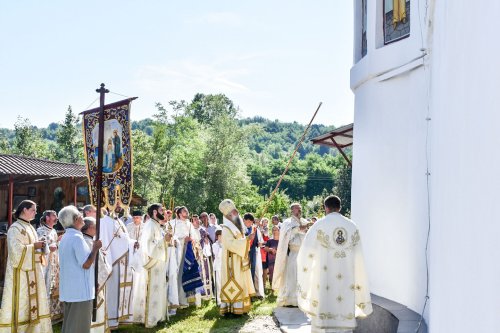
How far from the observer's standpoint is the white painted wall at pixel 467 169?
306cm

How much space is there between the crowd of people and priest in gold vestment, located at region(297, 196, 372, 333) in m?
0.01

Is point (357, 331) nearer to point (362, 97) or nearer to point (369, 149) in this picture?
point (369, 149)

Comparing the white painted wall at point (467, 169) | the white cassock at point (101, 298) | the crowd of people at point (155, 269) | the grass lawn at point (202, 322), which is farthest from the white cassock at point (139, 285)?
the white painted wall at point (467, 169)

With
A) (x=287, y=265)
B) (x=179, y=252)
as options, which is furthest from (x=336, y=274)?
(x=179, y=252)

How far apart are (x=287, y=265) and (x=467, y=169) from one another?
7.89 m

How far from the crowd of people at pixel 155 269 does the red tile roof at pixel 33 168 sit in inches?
279

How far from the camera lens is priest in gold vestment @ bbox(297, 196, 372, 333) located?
24.8 feet

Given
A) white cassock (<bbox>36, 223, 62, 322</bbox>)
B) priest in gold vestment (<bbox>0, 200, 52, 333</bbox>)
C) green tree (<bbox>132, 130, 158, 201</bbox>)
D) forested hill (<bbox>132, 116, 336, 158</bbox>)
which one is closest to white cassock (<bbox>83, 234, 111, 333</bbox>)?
priest in gold vestment (<bbox>0, 200, 52, 333</bbox>)

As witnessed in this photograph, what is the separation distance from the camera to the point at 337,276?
299 inches

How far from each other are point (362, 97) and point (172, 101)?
38.8 metres

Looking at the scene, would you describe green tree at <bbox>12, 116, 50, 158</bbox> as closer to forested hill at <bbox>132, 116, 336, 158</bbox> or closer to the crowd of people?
the crowd of people

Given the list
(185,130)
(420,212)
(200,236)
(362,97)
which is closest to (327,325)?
(420,212)

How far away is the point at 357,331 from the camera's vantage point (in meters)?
8.73

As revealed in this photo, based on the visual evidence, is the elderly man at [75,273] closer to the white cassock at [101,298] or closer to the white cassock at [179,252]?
the white cassock at [101,298]
